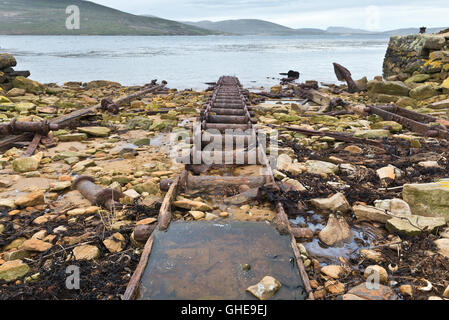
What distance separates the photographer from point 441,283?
78.3 inches

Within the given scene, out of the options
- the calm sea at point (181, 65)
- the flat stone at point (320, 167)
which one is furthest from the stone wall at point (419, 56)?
the flat stone at point (320, 167)

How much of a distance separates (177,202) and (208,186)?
569 mm

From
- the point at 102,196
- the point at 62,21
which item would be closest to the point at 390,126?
the point at 102,196

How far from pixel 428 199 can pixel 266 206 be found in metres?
1.57

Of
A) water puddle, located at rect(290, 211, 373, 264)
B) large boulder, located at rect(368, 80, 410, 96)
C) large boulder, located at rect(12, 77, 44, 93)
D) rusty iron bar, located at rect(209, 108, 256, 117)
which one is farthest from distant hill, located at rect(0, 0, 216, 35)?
water puddle, located at rect(290, 211, 373, 264)

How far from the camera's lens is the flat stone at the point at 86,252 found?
2.32 metres

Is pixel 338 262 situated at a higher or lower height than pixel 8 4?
lower

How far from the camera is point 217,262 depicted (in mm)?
2115

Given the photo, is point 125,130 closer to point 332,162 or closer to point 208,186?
point 208,186

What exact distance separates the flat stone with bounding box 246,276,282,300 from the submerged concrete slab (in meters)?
0.03


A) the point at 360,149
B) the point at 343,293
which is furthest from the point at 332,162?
the point at 343,293

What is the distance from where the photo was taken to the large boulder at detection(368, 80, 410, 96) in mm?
10852

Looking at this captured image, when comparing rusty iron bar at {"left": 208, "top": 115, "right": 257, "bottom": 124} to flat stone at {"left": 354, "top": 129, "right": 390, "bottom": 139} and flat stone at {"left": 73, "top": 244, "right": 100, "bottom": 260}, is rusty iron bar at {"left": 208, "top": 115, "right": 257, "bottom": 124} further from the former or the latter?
flat stone at {"left": 73, "top": 244, "right": 100, "bottom": 260}

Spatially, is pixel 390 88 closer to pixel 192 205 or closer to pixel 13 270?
pixel 192 205
